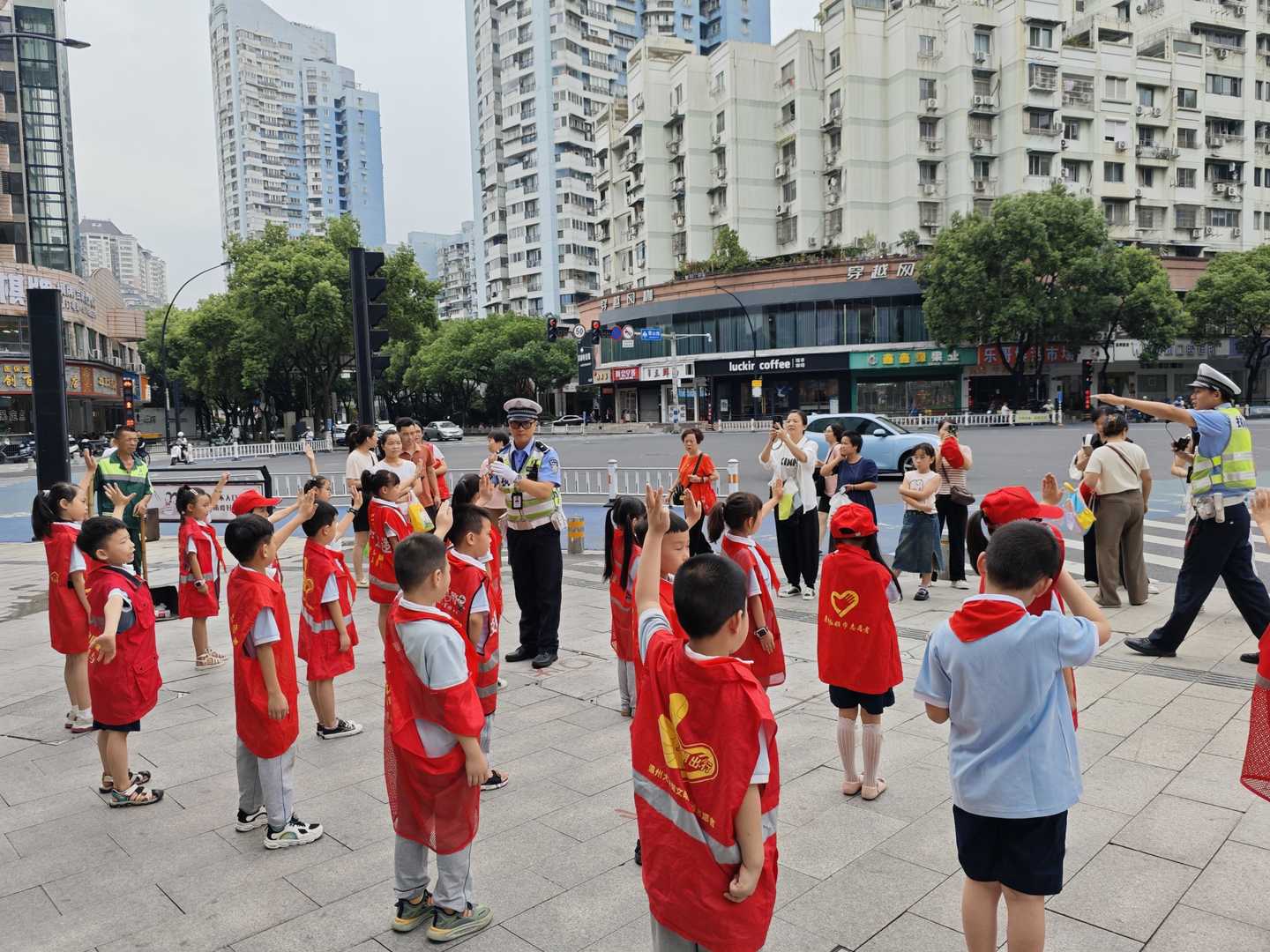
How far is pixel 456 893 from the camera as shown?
3160 mm

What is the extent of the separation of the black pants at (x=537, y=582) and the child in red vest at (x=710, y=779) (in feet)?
14.8

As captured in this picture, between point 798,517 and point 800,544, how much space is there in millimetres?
272

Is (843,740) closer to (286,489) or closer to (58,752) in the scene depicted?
(58,752)

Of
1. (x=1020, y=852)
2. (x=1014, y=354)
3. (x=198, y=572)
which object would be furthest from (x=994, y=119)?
(x=1020, y=852)

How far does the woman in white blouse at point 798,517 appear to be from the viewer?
8797 millimetres

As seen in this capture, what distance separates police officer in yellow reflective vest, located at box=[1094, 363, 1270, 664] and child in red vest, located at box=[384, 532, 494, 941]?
5330 millimetres

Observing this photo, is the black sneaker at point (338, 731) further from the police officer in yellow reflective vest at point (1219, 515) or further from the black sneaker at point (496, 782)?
the police officer in yellow reflective vest at point (1219, 515)

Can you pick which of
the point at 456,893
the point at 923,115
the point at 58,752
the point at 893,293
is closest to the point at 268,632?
the point at 456,893

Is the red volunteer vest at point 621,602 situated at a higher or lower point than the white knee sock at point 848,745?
higher

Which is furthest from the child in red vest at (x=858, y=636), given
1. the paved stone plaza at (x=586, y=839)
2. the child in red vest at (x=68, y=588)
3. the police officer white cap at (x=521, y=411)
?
the child in red vest at (x=68, y=588)

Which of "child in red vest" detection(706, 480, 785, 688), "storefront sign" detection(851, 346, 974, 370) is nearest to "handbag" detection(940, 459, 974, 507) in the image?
"child in red vest" detection(706, 480, 785, 688)

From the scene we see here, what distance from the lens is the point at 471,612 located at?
13.5ft

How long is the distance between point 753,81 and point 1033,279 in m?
24.0

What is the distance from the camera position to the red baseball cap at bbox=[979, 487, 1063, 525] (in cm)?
371
